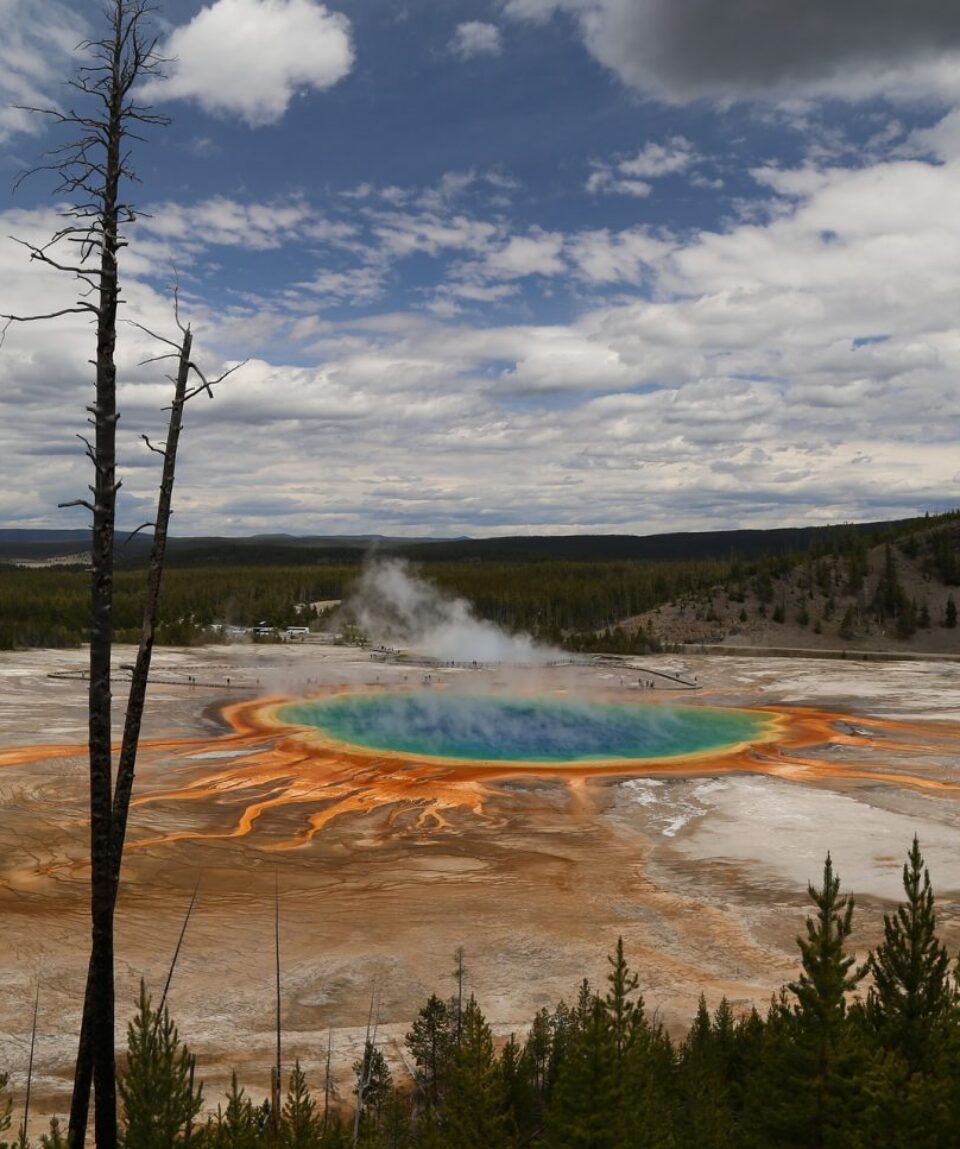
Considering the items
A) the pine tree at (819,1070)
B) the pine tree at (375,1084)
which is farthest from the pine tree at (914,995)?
the pine tree at (375,1084)

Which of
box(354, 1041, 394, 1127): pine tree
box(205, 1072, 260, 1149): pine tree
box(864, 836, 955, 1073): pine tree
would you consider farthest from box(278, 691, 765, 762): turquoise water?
box(205, 1072, 260, 1149): pine tree

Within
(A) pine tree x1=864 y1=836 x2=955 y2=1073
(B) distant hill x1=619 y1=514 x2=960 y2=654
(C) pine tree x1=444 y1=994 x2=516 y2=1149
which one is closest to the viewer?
(C) pine tree x1=444 y1=994 x2=516 y2=1149

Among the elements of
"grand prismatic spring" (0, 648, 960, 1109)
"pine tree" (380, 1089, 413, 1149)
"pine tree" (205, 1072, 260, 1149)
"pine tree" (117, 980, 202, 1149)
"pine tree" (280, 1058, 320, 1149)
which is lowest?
"grand prismatic spring" (0, 648, 960, 1109)

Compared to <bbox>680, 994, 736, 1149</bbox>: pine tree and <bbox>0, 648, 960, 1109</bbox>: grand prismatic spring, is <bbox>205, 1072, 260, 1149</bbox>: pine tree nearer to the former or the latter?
<bbox>0, 648, 960, 1109</bbox>: grand prismatic spring

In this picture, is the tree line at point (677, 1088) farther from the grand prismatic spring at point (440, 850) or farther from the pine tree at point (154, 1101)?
the grand prismatic spring at point (440, 850)

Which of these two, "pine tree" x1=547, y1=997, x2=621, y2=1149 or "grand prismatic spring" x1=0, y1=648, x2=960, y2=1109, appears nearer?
"pine tree" x1=547, y1=997, x2=621, y2=1149

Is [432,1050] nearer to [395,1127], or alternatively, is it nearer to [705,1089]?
[395,1127]

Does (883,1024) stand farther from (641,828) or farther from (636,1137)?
(641,828)
